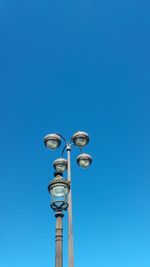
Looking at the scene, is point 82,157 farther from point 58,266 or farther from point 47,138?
point 58,266

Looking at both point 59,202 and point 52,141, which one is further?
point 52,141

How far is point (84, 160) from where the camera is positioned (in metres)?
9.54

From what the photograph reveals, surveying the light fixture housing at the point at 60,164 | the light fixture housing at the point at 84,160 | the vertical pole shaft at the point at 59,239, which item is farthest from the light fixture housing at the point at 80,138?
the vertical pole shaft at the point at 59,239

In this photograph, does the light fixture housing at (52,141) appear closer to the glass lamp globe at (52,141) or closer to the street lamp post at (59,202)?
the glass lamp globe at (52,141)

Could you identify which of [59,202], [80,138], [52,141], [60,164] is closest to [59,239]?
[59,202]

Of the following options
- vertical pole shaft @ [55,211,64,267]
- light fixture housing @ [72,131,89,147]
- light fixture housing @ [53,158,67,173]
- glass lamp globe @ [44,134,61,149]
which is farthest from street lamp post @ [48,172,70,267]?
light fixture housing @ [72,131,89,147]

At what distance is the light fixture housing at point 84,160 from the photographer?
9523 mm

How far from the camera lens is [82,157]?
31.2 feet

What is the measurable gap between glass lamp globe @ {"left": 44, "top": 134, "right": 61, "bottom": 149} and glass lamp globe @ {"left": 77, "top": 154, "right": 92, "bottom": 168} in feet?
2.53

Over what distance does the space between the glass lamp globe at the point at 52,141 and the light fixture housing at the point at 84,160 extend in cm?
77

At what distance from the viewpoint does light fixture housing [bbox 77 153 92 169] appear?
31.2ft

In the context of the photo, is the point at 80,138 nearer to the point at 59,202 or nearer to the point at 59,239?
the point at 59,202

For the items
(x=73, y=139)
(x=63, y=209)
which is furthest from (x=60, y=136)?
(x=63, y=209)

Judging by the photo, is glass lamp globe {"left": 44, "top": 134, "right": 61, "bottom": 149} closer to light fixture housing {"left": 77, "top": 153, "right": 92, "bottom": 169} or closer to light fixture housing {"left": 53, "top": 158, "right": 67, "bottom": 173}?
light fixture housing {"left": 53, "top": 158, "right": 67, "bottom": 173}
